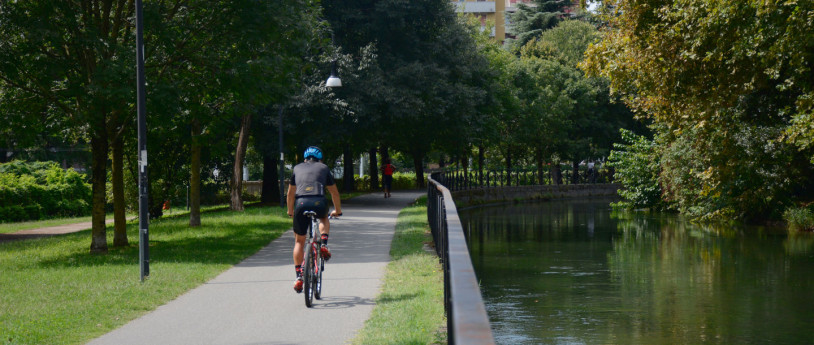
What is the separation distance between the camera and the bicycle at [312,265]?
9.62m

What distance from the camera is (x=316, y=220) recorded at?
33.4ft

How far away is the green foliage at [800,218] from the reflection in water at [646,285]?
3.18ft

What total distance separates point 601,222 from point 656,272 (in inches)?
559

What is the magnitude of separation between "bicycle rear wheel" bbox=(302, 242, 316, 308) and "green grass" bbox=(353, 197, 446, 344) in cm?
73

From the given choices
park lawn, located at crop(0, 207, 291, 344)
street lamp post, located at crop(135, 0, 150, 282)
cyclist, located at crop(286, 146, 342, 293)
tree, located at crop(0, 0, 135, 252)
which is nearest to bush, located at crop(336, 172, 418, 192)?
park lawn, located at crop(0, 207, 291, 344)

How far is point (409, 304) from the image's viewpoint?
9.59 metres

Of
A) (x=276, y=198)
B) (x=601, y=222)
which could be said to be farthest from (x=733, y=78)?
(x=276, y=198)

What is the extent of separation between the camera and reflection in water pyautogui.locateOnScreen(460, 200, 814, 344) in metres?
10.8

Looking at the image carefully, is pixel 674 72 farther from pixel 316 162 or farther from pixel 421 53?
pixel 421 53

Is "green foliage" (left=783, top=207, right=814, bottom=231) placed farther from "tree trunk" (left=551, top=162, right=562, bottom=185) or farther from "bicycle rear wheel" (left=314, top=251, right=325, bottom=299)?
"tree trunk" (left=551, top=162, right=562, bottom=185)

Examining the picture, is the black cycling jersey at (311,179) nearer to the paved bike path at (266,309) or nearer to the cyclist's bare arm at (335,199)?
the cyclist's bare arm at (335,199)

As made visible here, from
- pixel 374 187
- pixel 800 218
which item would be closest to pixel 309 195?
pixel 800 218

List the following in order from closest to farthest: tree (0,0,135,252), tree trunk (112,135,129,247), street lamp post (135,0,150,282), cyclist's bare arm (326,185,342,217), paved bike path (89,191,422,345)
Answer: paved bike path (89,191,422,345), cyclist's bare arm (326,185,342,217), street lamp post (135,0,150,282), tree (0,0,135,252), tree trunk (112,135,129,247)

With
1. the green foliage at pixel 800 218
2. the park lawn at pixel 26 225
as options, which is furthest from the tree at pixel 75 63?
the green foliage at pixel 800 218
